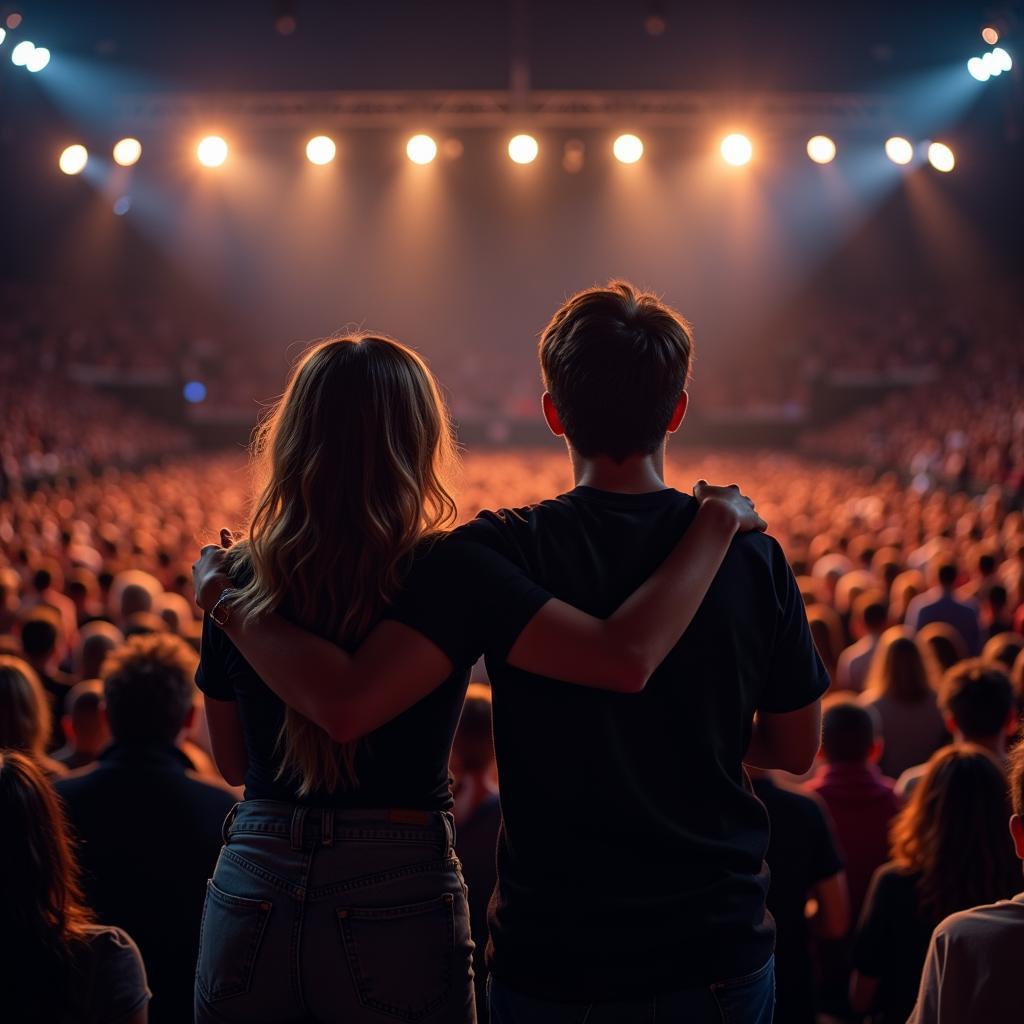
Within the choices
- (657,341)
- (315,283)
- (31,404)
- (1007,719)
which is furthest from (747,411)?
(657,341)

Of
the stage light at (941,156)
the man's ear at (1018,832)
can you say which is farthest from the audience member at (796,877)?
the stage light at (941,156)

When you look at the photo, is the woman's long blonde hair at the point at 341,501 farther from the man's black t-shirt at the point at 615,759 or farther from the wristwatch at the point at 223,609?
the man's black t-shirt at the point at 615,759

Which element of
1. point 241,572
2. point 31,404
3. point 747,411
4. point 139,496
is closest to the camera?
point 241,572

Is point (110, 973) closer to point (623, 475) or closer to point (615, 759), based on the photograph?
point (615, 759)

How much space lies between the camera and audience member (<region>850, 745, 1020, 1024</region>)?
2.74m

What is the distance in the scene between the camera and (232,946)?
5.38ft

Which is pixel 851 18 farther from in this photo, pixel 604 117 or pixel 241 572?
pixel 241 572

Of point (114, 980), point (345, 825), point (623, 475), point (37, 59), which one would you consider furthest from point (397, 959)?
point (37, 59)

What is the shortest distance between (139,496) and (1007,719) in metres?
12.1

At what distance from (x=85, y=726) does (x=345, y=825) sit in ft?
8.71

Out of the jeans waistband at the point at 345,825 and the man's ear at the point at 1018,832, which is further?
the man's ear at the point at 1018,832

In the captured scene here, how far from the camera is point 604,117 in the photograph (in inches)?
560

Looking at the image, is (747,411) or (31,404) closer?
(31,404)

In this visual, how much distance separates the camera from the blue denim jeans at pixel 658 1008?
1.52 meters
